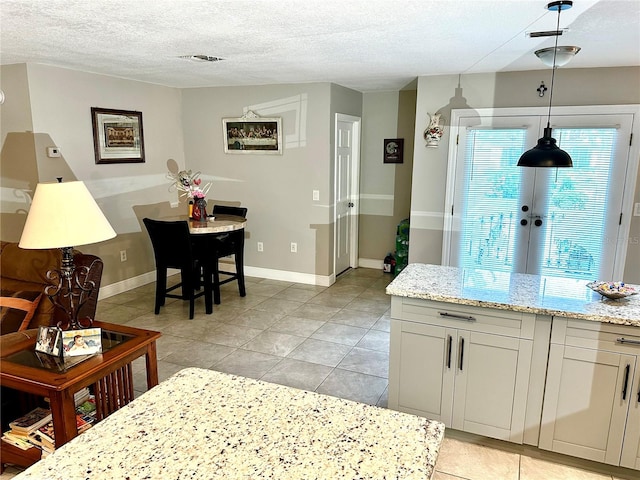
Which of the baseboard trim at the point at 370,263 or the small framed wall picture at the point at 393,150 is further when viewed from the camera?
the baseboard trim at the point at 370,263

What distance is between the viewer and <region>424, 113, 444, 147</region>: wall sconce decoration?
174 inches

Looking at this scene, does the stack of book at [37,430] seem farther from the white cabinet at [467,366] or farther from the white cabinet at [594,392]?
the white cabinet at [594,392]

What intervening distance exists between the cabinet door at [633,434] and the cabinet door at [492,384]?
447 millimetres

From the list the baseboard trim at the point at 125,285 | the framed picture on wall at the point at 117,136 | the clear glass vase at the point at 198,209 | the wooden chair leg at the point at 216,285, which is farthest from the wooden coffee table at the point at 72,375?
the framed picture on wall at the point at 117,136

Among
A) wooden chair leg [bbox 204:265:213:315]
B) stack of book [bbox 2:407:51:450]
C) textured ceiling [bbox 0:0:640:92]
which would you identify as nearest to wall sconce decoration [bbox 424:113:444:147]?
textured ceiling [bbox 0:0:640:92]

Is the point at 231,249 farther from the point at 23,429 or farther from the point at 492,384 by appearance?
the point at 492,384

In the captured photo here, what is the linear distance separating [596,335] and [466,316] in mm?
580

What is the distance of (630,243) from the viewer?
406 centimetres

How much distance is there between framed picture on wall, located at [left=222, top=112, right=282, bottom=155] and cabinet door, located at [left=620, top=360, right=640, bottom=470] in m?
4.12

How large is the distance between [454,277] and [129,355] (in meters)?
1.84

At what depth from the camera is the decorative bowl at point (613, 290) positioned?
2.22m

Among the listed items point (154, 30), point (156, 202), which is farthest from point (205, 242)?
point (154, 30)

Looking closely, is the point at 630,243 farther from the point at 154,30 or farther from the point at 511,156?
the point at 154,30

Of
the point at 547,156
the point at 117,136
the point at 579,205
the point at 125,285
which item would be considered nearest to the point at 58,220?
the point at 547,156
